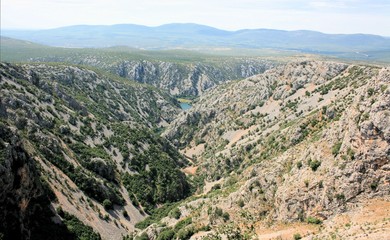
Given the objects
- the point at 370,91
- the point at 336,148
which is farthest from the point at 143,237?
the point at 370,91

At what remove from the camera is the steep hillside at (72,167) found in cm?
5350

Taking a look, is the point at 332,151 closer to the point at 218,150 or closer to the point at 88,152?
the point at 88,152

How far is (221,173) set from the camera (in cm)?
10412

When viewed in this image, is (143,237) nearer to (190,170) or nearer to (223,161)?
(223,161)

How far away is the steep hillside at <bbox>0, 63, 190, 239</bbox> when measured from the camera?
53500mm

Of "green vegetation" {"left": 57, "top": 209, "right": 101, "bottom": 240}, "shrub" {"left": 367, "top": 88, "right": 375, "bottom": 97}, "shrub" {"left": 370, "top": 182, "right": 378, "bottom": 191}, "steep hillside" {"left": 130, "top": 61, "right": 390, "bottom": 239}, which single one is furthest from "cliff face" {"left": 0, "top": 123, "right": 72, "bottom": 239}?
"shrub" {"left": 367, "top": 88, "right": 375, "bottom": 97}

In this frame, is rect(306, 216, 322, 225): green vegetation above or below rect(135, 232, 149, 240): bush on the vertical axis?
above

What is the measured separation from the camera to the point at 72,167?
258ft

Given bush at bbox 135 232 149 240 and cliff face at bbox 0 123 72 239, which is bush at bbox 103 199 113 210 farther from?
bush at bbox 135 232 149 240

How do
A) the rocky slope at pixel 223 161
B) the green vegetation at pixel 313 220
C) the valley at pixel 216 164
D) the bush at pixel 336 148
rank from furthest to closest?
the bush at pixel 336 148, the valley at pixel 216 164, the rocky slope at pixel 223 161, the green vegetation at pixel 313 220

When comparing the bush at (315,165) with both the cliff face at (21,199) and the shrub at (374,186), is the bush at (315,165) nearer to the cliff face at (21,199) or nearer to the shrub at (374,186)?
the shrub at (374,186)

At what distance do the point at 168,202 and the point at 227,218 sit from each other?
42.7 m

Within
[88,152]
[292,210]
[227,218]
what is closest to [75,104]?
[88,152]

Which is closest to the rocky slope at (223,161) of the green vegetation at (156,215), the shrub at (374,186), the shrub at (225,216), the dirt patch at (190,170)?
the shrub at (374,186)
